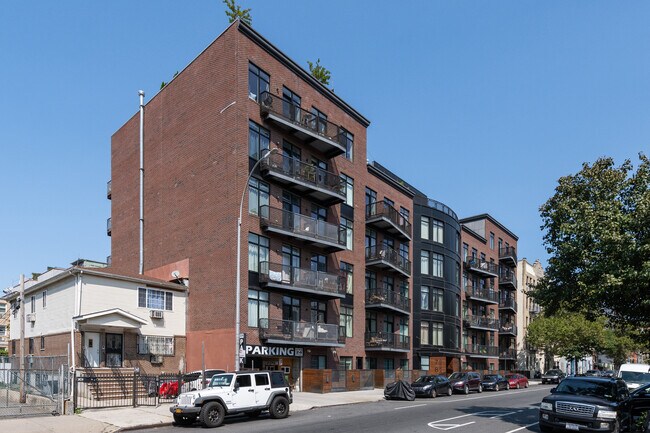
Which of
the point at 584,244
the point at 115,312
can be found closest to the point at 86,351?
the point at 115,312

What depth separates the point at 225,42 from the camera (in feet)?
110

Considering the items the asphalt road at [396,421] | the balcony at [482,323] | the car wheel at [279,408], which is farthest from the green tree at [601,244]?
the balcony at [482,323]

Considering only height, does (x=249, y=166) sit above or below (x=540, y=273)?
above

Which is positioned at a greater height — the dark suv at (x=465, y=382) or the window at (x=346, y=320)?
the window at (x=346, y=320)

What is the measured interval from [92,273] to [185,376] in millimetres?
8393

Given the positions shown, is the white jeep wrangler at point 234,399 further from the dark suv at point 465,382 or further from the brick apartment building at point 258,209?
the dark suv at point 465,382

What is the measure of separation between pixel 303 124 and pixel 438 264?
22.0 meters

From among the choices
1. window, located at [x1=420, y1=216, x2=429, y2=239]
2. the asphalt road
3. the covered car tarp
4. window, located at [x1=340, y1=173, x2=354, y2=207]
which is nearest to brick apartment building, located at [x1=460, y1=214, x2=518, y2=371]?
window, located at [x1=420, y1=216, x2=429, y2=239]

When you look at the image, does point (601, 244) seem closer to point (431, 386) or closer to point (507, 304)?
point (431, 386)

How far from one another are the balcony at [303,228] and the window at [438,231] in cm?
1568

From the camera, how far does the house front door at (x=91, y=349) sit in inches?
1131

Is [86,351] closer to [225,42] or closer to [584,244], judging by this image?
[225,42]

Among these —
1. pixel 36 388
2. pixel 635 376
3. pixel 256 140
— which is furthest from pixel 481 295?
pixel 36 388

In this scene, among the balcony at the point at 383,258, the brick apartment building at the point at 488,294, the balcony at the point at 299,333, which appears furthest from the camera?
the brick apartment building at the point at 488,294
